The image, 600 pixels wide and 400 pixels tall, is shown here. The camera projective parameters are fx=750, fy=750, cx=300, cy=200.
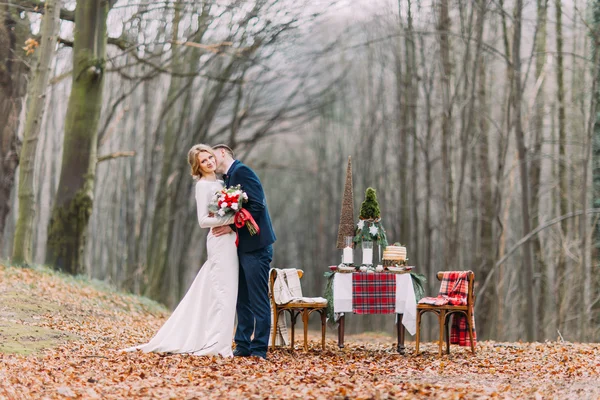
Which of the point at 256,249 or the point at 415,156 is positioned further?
the point at 415,156

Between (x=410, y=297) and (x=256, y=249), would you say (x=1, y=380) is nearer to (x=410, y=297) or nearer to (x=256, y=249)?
(x=256, y=249)

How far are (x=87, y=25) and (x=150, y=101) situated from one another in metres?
6.04

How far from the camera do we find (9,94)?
46.7 ft

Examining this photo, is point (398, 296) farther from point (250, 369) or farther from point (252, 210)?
point (250, 369)

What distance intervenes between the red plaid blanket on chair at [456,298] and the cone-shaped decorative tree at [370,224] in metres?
0.82

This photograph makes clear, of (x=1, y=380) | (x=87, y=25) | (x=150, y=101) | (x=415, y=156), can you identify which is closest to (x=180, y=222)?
(x=150, y=101)

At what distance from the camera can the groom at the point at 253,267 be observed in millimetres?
7242

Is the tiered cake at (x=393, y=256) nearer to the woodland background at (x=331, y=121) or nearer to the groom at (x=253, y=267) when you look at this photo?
the groom at (x=253, y=267)

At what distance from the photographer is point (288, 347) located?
883cm

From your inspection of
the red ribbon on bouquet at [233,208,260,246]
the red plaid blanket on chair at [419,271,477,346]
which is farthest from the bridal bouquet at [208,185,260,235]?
the red plaid blanket on chair at [419,271,477,346]

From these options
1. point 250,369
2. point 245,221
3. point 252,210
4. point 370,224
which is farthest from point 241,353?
point 370,224

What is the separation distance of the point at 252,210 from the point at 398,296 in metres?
2.04

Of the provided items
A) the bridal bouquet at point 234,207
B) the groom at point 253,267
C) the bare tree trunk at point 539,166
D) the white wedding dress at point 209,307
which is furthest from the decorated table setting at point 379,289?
the bare tree trunk at point 539,166

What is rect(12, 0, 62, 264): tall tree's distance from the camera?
1204cm
